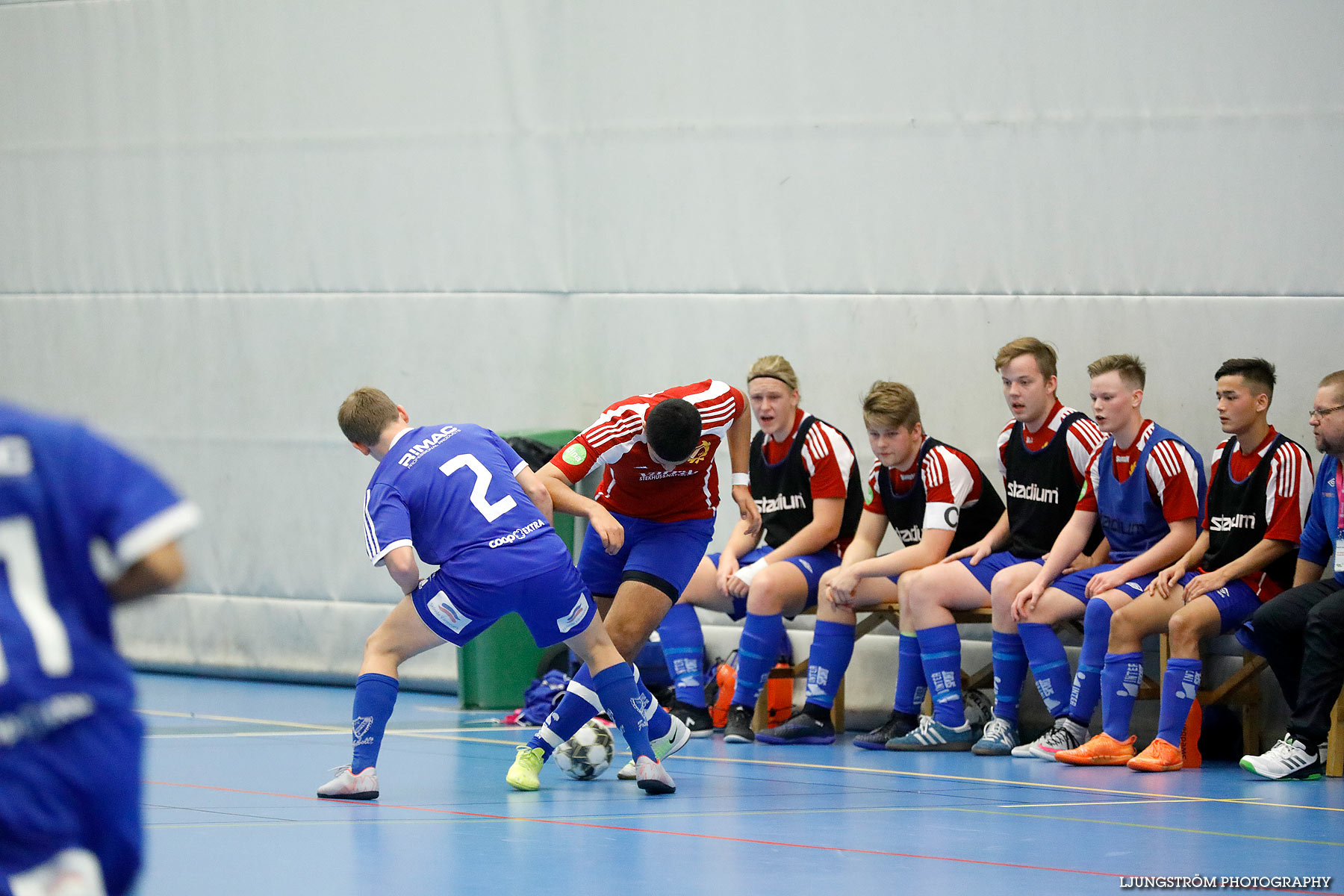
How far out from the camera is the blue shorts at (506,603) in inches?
230

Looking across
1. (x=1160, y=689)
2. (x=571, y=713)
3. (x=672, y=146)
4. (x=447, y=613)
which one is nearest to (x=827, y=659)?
(x=1160, y=689)

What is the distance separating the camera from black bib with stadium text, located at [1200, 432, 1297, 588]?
282 inches

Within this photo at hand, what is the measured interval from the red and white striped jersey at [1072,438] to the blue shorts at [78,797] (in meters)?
6.18

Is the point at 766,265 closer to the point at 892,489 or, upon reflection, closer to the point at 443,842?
the point at 892,489

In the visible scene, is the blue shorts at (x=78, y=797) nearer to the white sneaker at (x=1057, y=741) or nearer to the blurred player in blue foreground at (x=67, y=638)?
the blurred player in blue foreground at (x=67, y=638)

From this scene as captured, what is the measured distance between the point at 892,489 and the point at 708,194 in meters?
2.25

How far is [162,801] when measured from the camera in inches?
238

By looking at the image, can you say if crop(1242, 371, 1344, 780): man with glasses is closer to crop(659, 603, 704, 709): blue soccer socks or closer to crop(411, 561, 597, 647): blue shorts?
crop(659, 603, 704, 709): blue soccer socks

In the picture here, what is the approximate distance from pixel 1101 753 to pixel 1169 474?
1.30m

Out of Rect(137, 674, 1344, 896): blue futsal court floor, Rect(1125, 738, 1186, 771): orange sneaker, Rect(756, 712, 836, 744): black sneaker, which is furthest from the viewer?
Rect(756, 712, 836, 744): black sneaker

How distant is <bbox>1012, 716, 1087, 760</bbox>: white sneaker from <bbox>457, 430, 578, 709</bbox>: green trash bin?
9.84ft

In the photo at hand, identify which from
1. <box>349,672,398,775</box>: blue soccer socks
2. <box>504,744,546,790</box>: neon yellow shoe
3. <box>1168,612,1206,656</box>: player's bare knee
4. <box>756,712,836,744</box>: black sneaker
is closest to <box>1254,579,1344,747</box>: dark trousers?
<box>1168,612,1206,656</box>: player's bare knee

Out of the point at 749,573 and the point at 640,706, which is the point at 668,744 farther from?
the point at 749,573

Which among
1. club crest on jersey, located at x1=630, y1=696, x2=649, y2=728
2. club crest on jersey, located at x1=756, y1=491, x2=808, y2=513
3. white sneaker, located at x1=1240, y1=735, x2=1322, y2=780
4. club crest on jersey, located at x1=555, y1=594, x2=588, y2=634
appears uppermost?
club crest on jersey, located at x1=756, y1=491, x2=808, y2=513
